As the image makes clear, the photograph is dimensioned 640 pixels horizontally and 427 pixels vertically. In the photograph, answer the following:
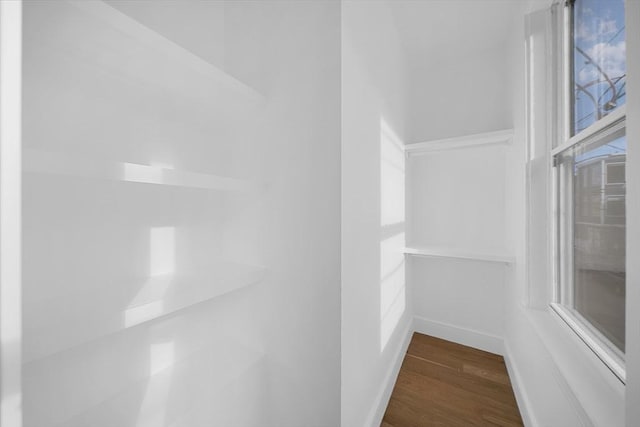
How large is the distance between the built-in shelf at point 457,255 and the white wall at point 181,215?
4.15 ft

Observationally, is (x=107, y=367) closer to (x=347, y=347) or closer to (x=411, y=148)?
(x=347, y=347)

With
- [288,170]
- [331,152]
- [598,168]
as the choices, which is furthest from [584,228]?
[288,170]

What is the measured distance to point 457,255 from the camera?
6.02 ft

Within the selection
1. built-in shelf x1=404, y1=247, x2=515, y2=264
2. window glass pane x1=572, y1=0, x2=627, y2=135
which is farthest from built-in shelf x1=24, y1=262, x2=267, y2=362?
built-in shelf x1=404, y1=247, x2=515, y2=264

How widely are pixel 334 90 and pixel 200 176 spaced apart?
560 millimetres

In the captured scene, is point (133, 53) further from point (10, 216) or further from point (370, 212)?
point (370, 212)

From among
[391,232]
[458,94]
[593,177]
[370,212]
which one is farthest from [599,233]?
[458,94]

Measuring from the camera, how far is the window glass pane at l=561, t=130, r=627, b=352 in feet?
2.47

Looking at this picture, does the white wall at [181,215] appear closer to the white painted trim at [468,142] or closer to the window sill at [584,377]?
the window sill at [584,377]

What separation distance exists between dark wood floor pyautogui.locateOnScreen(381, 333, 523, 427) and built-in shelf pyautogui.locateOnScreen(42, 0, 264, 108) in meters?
1.79

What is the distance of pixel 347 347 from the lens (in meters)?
0.99

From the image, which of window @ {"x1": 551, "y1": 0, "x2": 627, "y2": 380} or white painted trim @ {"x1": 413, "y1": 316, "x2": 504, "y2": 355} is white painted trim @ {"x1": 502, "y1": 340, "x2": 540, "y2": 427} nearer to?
white painted trim @ {"x1": 413, "y1": 316, "x2": 504, "y2": 355}

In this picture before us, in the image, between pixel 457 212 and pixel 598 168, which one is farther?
pixel 457 212

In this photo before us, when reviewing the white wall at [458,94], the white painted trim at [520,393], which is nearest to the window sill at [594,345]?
the white painted trim at [520,393]
